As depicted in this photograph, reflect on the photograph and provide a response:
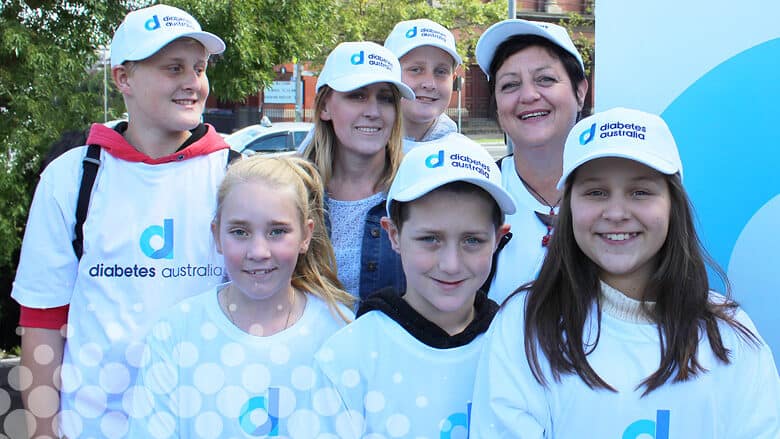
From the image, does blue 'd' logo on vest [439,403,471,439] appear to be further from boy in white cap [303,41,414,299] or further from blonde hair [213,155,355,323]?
boy in white cap [303,41,414,299]

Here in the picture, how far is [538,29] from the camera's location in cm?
271

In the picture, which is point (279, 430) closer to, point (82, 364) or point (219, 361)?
point (219, 361)

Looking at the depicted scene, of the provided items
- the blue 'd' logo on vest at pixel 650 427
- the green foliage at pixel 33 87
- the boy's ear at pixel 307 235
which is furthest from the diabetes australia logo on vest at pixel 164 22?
the green foliage at pixel 33 87

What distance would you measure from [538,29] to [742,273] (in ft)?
3.48

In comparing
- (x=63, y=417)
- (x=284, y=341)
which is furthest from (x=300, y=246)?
(x=63, y=417)

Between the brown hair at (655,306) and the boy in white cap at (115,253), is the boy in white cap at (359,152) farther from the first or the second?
the brown hair at (655,306)

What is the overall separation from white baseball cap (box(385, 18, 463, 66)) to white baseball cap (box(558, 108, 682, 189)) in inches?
77.4

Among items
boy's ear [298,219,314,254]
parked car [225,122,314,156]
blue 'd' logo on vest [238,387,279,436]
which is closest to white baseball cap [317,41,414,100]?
boy's ear [298,219,314,254]

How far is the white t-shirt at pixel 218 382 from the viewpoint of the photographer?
2.32m

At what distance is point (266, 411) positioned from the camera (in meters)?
2.38

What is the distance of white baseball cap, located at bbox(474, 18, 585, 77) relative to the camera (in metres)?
2.71

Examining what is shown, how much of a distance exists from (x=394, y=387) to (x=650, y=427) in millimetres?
675

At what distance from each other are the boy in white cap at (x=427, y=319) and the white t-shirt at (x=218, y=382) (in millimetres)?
181

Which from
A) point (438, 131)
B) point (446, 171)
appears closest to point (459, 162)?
point (446, 171)
